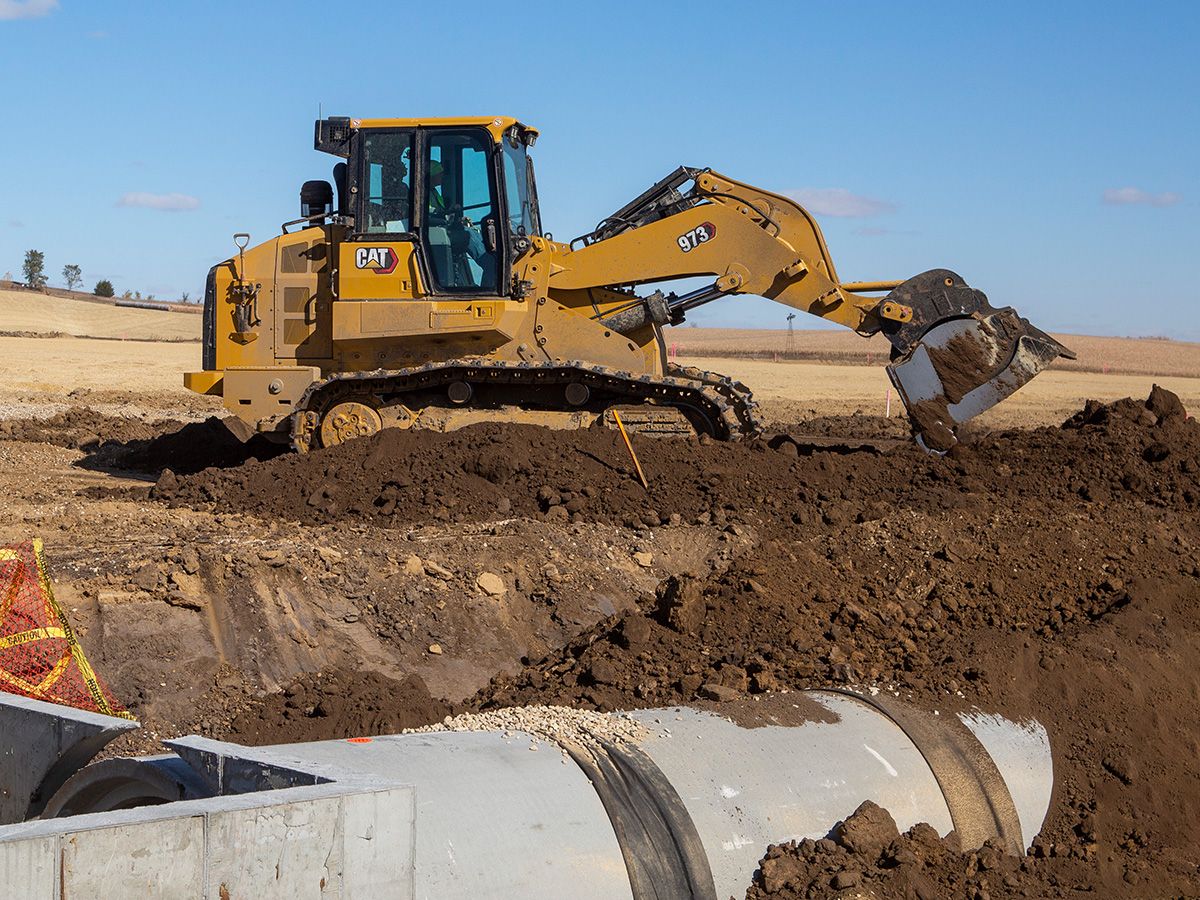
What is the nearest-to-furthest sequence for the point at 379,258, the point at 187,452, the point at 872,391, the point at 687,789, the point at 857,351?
the point at 687,789
the point at 379,258
the point at 187,452
the point at 872,391
the point at 857,351

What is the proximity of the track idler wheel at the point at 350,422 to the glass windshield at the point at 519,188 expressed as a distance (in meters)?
2.23

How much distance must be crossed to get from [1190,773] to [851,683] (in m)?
1.69

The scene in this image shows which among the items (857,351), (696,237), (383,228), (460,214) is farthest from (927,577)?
(857,351)

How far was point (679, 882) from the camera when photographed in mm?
4875

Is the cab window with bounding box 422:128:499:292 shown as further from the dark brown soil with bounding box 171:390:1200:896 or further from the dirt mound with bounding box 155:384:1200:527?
the dark brown soil with bounding box 171:390:1200:896

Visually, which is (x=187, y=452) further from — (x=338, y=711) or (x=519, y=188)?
(x=338, y=711)

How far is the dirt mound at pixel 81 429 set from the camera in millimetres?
16750

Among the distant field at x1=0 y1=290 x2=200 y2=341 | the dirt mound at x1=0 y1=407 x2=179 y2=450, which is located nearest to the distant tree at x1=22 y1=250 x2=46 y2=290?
the distant field at x1=0 y1=290 x2=200 y2=341

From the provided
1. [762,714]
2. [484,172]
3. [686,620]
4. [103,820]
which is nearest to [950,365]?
[484,172]

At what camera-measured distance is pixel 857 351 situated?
54844mm

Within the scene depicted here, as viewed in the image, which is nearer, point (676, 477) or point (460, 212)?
point (676, 477)

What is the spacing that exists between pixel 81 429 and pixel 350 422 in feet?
21.9

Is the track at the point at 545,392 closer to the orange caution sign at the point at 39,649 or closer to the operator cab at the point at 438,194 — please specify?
the operator cab at the point at 438,194

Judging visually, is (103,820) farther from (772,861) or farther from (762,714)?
(762,714)
